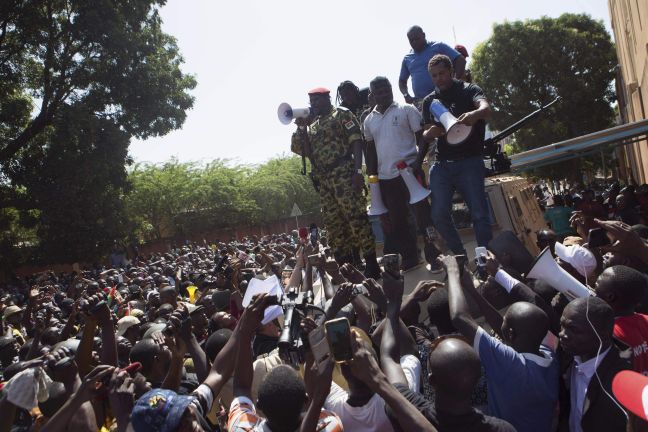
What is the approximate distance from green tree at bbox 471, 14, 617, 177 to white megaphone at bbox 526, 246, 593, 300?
2295 cm

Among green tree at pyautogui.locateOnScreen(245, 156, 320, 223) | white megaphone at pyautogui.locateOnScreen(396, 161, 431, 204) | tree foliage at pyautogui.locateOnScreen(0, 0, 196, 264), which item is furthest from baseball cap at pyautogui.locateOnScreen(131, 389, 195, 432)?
green tree at pyautogui.locateOnScreen(245, 156, 320, 223)

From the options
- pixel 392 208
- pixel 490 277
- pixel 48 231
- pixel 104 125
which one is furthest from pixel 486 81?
pixel 490 277

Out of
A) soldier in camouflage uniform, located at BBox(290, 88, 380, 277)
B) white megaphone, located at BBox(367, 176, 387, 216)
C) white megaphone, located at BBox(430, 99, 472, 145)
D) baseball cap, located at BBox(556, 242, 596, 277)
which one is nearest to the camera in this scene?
baseball cap, located at BBox(556, 242, 596, 277)

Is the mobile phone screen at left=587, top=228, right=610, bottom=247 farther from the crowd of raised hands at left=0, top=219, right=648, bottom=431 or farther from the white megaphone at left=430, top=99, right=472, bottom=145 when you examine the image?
the white megaphone at left=430, top=99, right=472, bottom=145

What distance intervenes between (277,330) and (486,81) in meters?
24.0

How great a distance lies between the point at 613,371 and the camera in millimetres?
2314

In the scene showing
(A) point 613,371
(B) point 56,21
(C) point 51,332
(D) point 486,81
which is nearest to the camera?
(A) point 613,371

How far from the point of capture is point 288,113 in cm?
642

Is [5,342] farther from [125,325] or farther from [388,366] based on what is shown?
[388,366]

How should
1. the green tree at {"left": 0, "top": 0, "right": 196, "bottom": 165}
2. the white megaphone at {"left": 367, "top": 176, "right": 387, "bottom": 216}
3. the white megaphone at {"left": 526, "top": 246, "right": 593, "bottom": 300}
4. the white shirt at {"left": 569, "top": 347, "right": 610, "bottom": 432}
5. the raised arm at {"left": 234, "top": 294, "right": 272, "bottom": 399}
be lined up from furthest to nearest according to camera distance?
1. the green tree at {"left": 0, "top": 0, "right": 196, "bottom": 165}
2. the white megaphone at {"left": 367, "top": 176, "right": 387, "bottom": 216}
3. the white megaphone at {"left": 526, "top": 246, "right": 593, "bottom": 300}
4. the raised arm at {"left": 234, "top": 294, "right": 272, "bottom": 399}
5. the white shirt at {"left": 569, "top": 347, "right": 610, "bottom": 432}

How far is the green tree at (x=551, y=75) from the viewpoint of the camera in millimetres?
24375

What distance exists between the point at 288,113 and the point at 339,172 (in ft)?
3.09

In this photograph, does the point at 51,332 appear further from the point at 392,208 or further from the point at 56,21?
the point at 56,21

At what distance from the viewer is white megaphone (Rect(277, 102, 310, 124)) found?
6352mm
